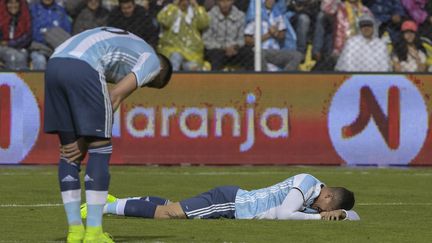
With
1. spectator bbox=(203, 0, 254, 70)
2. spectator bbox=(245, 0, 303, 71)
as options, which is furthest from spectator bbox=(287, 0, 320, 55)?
spectator bbox=(203, 0, 254, 70)

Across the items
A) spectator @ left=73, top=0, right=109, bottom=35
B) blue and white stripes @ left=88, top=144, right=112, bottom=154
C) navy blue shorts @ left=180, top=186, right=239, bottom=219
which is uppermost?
spectator @ left=73, top=0, right=109, bottom=35

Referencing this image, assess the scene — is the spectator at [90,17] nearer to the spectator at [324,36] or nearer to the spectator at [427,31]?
the spectator at [324,36]

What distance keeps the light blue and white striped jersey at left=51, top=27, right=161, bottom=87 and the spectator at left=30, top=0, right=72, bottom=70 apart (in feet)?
32.4

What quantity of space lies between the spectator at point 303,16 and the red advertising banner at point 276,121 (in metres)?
1.98

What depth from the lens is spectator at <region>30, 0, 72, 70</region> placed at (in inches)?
724

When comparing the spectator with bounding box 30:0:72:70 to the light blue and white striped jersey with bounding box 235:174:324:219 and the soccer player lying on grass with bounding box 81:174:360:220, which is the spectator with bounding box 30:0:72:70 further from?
the light blue and white striped jersey with bounding box 235:174:324:219

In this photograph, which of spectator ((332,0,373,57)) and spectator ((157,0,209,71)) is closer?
spectator ((157,0,209,71))

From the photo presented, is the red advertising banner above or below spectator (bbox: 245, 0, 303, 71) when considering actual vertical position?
below

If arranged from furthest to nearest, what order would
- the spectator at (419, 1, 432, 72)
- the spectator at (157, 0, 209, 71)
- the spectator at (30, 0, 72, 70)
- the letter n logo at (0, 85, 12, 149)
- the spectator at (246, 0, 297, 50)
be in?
the spectator at (419, 1, 432, 72) → the spectator at (157, 0, 209, 71) → the spectator at (246, 0, 297, 50) → the spectator at (30, 0, 72, 70) → the letter n logo at (0, 85, 12, 149)

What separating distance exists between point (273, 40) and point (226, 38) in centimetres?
81

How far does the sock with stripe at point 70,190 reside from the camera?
27.7 feet

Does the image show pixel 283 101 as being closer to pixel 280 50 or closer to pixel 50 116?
pixel 280 50

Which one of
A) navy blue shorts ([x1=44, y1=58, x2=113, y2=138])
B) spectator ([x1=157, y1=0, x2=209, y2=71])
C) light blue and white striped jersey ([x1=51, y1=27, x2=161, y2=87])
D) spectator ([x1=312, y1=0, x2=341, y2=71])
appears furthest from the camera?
spectator ([x1=312, y1=0, x2=341, y2=71])

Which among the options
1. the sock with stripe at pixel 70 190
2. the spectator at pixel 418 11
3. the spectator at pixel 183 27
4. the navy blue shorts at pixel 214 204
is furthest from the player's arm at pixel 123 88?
the spectator at pixel 418 11
